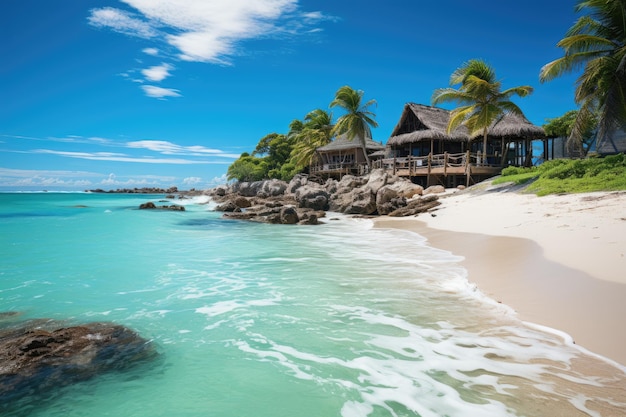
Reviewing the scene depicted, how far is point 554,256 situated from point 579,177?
1029 centimetres

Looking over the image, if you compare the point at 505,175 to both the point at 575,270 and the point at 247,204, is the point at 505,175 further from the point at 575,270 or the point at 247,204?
the point at 247,204

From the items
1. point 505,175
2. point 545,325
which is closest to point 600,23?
point 505,175

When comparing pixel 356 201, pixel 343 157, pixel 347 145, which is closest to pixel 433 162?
pixel 356 201

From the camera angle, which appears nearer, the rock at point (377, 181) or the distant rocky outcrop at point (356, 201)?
the distant rocky outcrop at point (356, 201)

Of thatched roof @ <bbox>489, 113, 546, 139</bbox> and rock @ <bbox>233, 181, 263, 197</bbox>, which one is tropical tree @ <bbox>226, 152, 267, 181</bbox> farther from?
thatched roof @ <bbox>489, 113, 546, 139</bbox>

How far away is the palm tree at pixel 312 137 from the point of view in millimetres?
42875

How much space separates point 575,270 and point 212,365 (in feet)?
20.3

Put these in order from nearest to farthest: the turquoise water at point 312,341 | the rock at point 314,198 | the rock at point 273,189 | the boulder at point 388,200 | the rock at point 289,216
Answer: the turquoise water at point 312,341 < the rock at point 289,216 < the boulder at point 388,200 < the rock at point 314,198 < the rock at point 273,189

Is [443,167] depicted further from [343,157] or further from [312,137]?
[312,137]

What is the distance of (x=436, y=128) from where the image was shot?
28.8 metres

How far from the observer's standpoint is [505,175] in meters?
21.0

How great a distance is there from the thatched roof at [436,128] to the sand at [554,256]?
13415 millimetres

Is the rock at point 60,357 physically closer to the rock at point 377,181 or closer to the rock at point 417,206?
the rock at point 417,206

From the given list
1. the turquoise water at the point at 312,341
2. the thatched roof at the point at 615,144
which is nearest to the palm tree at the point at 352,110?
the thatched roof at the point at 615,144
